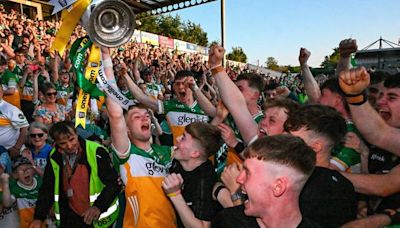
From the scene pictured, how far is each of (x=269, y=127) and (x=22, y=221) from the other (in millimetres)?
3131

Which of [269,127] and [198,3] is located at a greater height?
[198,3]

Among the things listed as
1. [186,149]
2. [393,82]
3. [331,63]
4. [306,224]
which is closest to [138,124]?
[186,149]

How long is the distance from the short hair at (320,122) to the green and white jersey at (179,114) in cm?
320

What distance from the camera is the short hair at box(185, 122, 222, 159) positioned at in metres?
3.03

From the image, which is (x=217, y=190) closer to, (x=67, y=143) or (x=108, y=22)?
(x=108, y=22)

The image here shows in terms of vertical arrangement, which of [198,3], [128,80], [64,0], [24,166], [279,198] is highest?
[198,3]

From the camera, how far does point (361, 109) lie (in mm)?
2334

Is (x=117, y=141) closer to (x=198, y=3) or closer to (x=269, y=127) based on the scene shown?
(x=269, y=127)

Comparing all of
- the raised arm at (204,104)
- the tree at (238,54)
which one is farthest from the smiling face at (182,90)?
the tree at (238,54)

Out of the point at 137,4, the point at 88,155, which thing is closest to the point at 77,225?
the point at 88,155

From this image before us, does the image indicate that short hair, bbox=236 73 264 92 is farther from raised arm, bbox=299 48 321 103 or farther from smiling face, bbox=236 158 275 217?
smiling face, bbox=236 158 275 217

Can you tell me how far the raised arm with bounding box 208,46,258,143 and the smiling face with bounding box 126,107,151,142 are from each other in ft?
2.82

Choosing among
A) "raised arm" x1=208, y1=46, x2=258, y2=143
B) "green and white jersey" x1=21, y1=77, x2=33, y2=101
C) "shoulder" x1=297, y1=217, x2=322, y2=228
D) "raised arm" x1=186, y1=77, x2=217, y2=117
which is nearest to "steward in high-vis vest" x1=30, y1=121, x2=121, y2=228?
"raised arm" x1=208, y1=46, x2=258, y2=143

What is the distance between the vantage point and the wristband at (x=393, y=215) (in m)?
2.22
